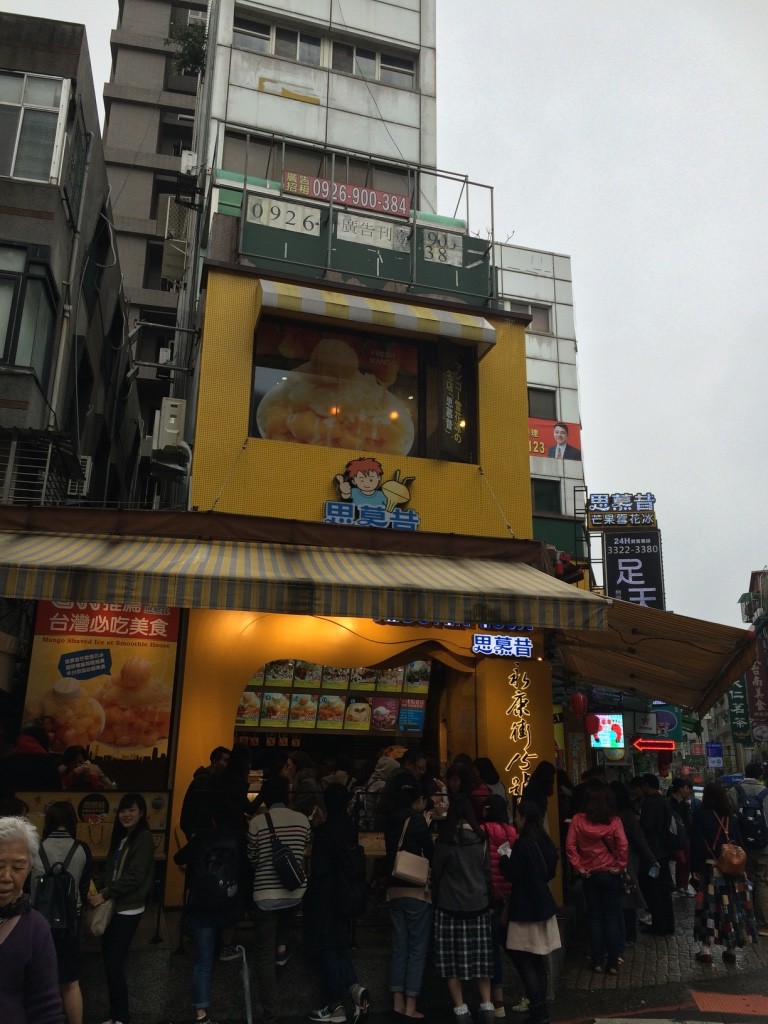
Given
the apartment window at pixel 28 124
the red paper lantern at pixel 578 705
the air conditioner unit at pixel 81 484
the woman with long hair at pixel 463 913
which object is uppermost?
the apartment window at pixel 28 124

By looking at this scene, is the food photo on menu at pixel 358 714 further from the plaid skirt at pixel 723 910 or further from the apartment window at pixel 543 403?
the apartment window at pixel 543 403

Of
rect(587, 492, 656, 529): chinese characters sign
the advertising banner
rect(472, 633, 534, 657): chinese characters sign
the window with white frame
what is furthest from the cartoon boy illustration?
the advertising banner

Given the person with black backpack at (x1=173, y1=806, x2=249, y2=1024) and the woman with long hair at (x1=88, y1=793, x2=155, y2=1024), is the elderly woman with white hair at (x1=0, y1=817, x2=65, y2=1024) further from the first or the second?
the person with black backpack at (x1=173, y1=806, x2=249, y2=1024)

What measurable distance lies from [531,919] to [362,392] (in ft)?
25.7

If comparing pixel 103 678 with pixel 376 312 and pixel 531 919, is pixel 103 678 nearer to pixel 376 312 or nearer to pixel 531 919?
pixel 531 919

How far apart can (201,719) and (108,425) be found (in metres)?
10.2

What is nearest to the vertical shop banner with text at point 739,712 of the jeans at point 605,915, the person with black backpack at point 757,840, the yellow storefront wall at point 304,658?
the person with black backpack at point 757,840

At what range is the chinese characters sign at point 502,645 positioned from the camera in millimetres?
10742

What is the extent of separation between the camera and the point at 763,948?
9.49 m

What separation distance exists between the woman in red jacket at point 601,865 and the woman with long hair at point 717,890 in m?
1.28

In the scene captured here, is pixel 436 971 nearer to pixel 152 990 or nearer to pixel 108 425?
pixel 152 990

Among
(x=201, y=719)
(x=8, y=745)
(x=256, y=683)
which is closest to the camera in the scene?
(x=8, y=745)

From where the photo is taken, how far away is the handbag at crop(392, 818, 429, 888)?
6.86 metres

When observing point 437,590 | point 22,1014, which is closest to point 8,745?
point 437,590
